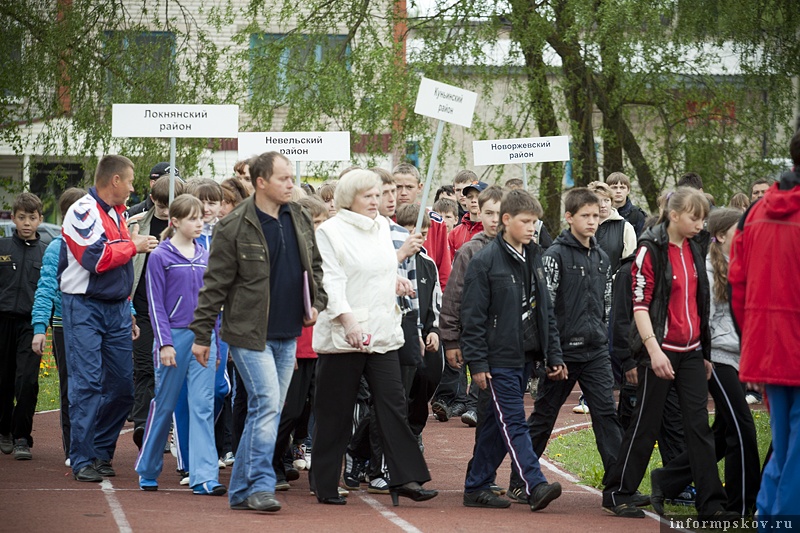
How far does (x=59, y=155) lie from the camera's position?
19625 mm

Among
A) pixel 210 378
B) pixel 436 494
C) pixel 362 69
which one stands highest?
pixel 362 69

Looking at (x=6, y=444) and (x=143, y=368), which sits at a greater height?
(x=143, y=368)

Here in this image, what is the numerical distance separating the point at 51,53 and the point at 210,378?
1107 cm

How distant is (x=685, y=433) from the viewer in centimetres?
786

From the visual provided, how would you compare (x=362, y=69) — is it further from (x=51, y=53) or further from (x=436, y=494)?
(x=436, y=494)

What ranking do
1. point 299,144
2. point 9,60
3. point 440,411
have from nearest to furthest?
point 440,411 < point 299,144 < point 9,60

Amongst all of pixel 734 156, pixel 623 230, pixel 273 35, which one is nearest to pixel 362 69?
pixel 273 35

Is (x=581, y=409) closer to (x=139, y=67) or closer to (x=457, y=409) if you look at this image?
(x=457, y=409)

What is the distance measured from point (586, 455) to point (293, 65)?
34.0 ft

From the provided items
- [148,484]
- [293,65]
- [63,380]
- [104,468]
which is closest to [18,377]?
[63,380]

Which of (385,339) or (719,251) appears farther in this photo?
(719,251)

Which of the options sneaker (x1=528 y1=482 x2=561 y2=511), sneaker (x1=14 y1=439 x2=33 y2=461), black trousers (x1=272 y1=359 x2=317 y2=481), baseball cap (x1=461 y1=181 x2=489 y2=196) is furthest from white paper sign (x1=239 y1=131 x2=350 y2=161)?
sneaker (x1=528 y1=482 x2=561 y2=511)

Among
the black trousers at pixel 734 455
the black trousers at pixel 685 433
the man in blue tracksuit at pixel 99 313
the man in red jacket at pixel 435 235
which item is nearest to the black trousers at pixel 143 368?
the man in blue tracksuit at pixel 99 313

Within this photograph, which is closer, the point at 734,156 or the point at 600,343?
the point at 600,343
